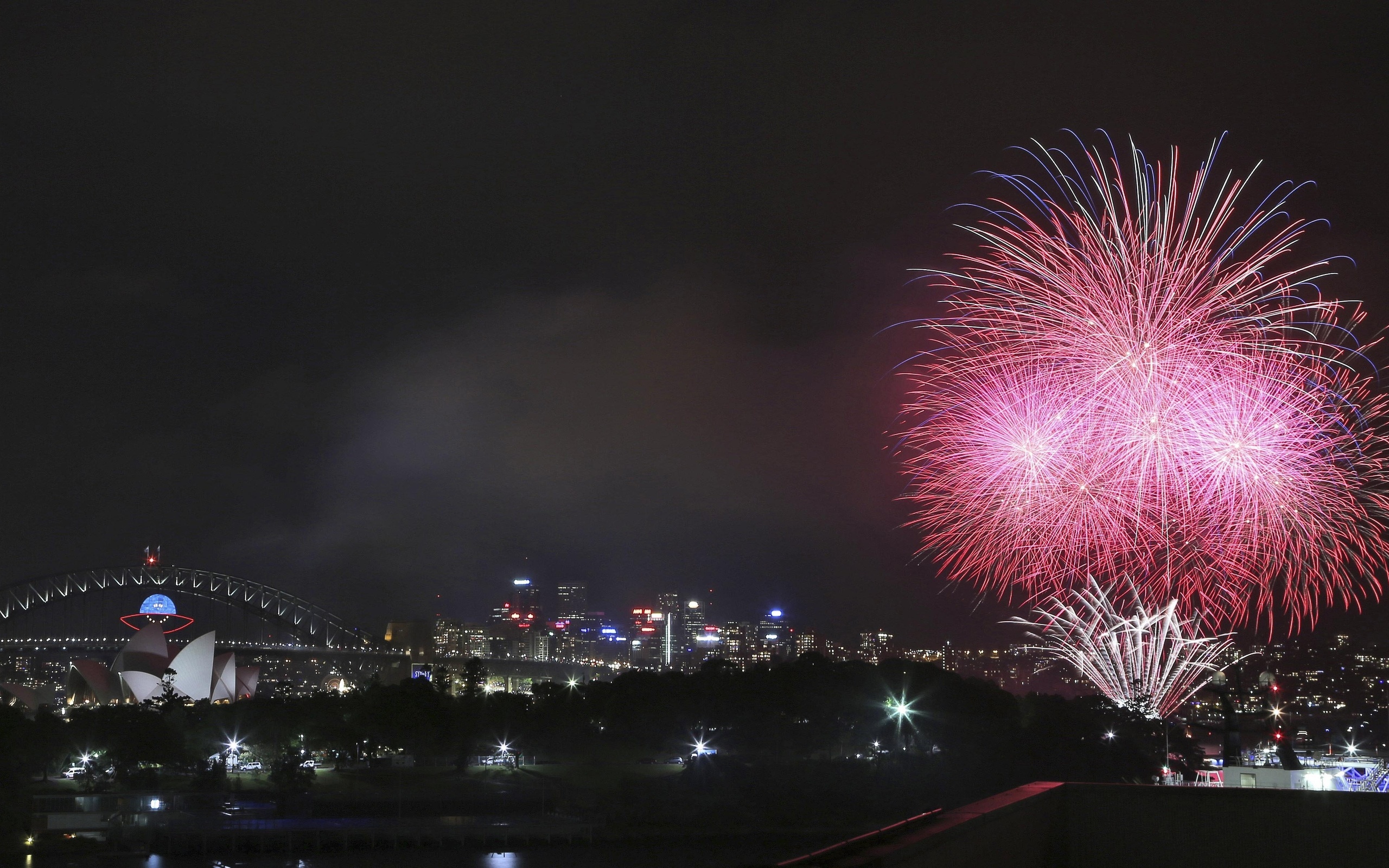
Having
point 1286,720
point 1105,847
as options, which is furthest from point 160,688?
point 1105,847

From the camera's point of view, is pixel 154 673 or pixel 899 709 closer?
pixel 899 709

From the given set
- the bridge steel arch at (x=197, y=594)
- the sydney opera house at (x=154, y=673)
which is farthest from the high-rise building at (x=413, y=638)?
the sydney opera house at (x=154, y=673)

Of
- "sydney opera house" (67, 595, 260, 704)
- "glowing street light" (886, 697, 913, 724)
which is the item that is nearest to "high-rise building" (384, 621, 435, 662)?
"sydney opera house" (67, 595, 260, 704)

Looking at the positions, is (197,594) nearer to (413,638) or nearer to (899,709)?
(413,638)

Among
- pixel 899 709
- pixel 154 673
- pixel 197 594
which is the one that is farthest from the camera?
pixel 197 594

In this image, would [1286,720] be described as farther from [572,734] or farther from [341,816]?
[341,816]

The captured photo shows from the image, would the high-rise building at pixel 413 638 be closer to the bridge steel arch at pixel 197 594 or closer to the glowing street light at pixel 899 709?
the bridge steel arch at pixel 197 594

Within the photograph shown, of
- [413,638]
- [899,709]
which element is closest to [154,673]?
[899,709]
